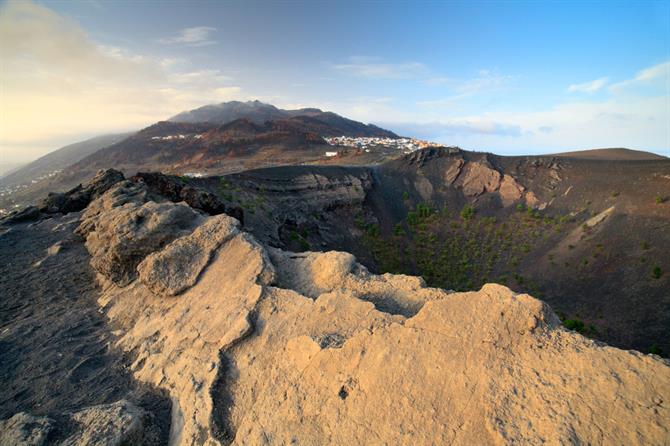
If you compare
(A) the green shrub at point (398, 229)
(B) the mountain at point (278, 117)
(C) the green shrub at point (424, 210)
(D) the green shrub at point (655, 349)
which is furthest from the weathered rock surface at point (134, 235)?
(B) the mountain at point (278, 117)

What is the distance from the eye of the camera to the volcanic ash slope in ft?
11.3

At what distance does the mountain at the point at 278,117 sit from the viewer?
106438 mm

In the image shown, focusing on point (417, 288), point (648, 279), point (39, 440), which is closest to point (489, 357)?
Answer: point (417, 288)

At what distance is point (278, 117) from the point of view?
135 metres

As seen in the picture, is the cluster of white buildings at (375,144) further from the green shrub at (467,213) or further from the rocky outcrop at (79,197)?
the rocky outcrop at (79,197)

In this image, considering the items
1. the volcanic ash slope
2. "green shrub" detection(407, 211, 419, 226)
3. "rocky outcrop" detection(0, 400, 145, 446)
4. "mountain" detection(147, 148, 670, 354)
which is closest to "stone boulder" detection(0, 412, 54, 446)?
"rocky outcrop" detection(0, 400, 145, 446)

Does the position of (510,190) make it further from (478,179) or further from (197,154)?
(197,154)

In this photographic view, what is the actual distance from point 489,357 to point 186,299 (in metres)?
5.73

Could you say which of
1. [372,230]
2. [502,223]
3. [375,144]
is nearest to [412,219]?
[372,230]

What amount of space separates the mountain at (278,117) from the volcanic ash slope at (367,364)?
9284 cm

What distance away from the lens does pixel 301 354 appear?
4.80 meters

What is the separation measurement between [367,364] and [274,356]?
1.54 metres

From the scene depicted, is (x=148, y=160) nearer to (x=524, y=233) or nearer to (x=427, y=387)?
(x=524, y=233)

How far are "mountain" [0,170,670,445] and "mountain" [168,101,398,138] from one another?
3609 inches
